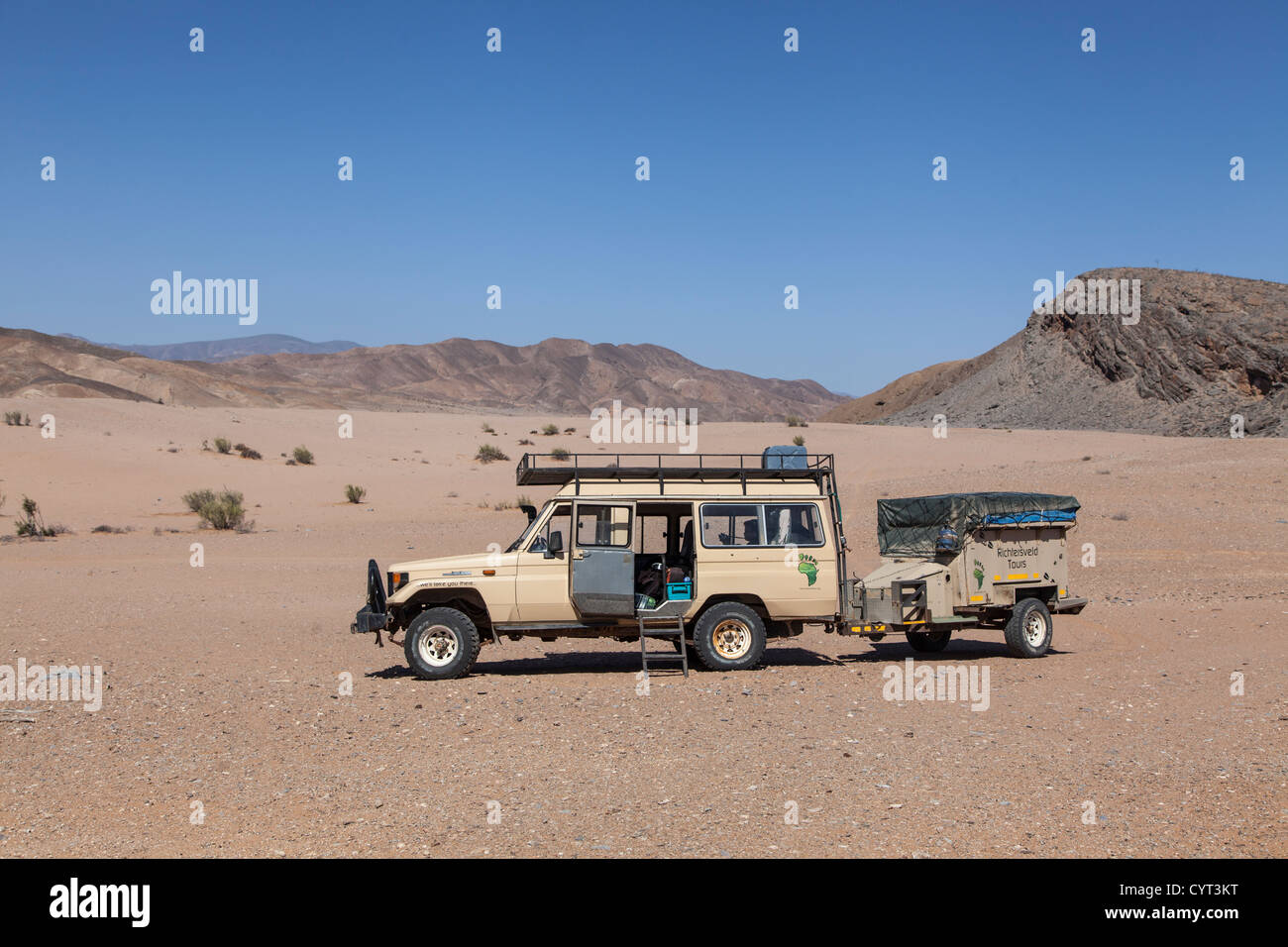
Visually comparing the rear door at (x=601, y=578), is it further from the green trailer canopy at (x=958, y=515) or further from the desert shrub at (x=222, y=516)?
the desert shrub at (x=222, y=516)

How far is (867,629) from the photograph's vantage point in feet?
41.8

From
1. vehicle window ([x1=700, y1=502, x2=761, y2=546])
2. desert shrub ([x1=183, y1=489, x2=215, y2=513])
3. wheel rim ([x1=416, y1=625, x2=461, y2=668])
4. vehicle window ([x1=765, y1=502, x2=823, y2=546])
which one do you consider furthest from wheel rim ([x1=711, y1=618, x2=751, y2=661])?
desert shrub ([x1=183, y1=489, x2=215, y2=513])

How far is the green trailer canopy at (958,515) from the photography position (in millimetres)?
13125

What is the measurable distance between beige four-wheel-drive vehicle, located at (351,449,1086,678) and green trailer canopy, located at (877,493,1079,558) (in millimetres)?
21

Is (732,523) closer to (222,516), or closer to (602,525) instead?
(602,525)

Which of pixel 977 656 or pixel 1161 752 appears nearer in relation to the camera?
pixel 1161 752

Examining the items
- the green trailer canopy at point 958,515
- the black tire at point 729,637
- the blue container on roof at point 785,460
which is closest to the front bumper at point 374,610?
the black tire at point 729,637

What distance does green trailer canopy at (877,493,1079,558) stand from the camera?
1312 cm

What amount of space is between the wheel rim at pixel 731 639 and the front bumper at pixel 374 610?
3.79 m

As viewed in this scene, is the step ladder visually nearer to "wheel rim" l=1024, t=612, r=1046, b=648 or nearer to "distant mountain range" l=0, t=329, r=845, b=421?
"wheel rim" l=1024, t=612, r=1046, b=648

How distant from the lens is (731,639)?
1245 centimetres
